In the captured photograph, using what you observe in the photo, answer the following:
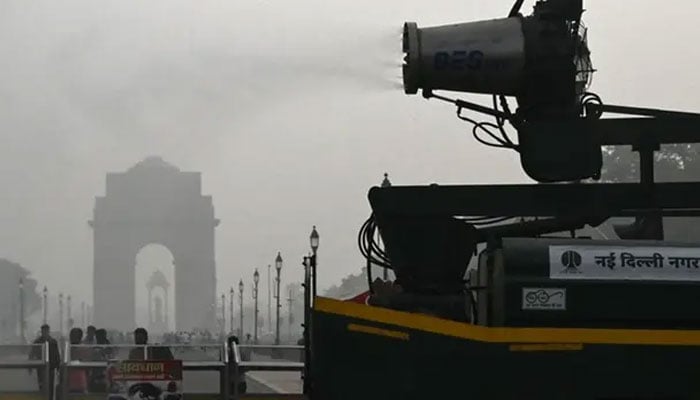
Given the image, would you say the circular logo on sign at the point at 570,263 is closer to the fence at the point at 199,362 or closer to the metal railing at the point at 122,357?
the fence at the point at 199,362

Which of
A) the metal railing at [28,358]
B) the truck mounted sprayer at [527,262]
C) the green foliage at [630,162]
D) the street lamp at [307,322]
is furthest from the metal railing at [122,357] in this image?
the street lamp at [307,322]

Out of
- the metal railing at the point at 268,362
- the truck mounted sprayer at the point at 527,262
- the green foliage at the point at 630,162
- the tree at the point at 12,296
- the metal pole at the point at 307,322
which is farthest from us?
the tree at the point at 12,296

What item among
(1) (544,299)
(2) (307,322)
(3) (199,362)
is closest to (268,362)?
(3) (199,362)

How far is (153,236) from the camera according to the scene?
160 metres

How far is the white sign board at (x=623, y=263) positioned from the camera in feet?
25.5

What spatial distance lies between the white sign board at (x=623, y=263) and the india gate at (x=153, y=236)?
362ft

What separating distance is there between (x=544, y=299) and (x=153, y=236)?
15396 cm

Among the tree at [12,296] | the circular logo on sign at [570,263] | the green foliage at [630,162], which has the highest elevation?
the green foliage at [630,162]

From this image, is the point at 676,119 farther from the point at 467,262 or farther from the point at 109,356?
the point at 109,356

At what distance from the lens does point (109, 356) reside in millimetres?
15828

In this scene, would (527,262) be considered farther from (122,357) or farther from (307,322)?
(122,357)

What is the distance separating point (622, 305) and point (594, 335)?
24 cm

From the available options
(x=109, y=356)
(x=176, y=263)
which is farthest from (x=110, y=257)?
(x=109, y=356)

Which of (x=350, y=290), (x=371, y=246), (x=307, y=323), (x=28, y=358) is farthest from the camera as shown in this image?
(x=28, y=358)
